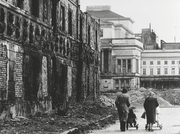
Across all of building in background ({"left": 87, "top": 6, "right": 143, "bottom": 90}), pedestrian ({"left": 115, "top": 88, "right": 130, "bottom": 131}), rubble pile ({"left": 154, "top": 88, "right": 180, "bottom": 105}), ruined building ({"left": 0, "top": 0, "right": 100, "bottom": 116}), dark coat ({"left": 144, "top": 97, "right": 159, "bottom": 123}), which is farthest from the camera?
building in background ({"left": 87, "top": 6, "right": 143, "bottom": 90})

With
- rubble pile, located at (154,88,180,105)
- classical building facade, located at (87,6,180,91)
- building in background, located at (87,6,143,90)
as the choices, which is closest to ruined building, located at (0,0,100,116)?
rubble pile, located at (154,88,180,105)

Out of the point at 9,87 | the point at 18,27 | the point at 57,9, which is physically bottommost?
the point at 9,87

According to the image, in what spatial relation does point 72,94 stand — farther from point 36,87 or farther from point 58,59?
point 36,87

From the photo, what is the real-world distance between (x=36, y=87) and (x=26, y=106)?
1598 millimetres

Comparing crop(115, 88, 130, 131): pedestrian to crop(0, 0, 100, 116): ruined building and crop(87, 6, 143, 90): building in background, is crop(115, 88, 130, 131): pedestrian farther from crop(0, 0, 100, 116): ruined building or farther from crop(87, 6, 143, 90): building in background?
crop(87, 6, 143, 90): building in background

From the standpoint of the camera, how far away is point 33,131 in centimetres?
1510

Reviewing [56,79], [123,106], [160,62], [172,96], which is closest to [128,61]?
[160,62]

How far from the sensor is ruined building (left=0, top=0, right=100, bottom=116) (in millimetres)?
18562

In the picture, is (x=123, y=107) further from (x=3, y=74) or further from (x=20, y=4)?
(x=20, y=4)

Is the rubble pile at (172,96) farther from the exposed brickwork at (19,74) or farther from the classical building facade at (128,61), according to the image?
the exposed brickwork at (19,74)

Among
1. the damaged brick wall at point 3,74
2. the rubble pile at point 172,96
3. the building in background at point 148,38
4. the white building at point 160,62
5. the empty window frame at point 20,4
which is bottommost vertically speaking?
the rubble pile at point 172,96

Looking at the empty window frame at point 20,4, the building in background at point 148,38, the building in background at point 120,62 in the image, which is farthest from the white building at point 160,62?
the empty window frame at point 20,4

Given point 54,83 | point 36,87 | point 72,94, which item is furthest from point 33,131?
point 72,94

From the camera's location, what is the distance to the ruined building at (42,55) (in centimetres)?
1856
